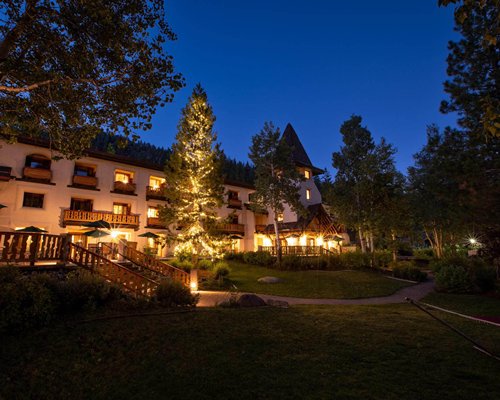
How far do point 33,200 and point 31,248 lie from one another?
1726 cm

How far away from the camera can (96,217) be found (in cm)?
2523

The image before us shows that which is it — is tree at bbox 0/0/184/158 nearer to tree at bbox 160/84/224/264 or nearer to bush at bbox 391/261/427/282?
tree at bbox 160/84/224/264

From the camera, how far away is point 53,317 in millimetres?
A: 7258

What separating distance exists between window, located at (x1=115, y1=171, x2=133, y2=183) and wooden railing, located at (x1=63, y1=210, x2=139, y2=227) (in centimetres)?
477

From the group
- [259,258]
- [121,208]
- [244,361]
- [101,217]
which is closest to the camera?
[244,361]

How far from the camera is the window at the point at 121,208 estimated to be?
93.7 ft

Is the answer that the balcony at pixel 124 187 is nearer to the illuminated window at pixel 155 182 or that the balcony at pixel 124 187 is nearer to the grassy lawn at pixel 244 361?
the illuminated window at pixel 155 182

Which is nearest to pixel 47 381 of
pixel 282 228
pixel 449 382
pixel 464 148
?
pixel 449 382

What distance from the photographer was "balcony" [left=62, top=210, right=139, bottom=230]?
24030 millimetres

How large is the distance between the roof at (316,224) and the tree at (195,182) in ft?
44.2

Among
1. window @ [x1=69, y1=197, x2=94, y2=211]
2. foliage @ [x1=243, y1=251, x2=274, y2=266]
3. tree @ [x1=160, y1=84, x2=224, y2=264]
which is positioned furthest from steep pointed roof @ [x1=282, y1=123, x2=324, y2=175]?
window @ [x1=69, y1=197, x2=94, y2=211]

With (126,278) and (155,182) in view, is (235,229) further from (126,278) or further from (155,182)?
(126,278)

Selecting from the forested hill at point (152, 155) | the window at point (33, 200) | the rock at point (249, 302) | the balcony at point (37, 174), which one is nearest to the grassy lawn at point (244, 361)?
the rock at point (249, 302)

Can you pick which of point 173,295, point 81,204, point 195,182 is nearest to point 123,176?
point 81,204
